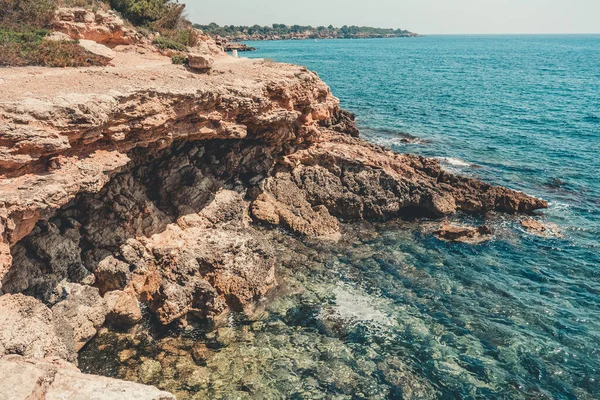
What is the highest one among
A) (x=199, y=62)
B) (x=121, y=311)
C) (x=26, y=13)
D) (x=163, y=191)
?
(x=26, y=13)

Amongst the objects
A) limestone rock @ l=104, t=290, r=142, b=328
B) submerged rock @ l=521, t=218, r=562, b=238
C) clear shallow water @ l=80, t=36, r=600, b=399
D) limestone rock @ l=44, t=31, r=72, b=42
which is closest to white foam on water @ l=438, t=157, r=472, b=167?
clear shallow water @ l=80, t=36, r=600, b=399

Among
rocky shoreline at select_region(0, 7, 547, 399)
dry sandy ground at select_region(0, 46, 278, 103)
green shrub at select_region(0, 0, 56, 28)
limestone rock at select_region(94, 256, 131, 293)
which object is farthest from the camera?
green shrub at select_region(0, 0, 56, 28)

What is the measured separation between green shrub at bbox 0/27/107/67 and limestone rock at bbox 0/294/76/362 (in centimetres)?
1064

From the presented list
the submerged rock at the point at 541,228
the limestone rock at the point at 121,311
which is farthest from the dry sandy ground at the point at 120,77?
the submerged rock at the point at 541,228

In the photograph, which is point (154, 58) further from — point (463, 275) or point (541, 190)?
point (541, 190)

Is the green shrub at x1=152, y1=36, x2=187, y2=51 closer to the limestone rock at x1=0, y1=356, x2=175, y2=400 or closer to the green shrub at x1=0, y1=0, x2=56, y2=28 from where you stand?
the green shrub at x1=0, y1=0, x2=56, y2=28

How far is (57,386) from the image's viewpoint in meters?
7.90

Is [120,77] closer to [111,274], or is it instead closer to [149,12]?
[111,274]

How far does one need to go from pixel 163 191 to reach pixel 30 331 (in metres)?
8.67

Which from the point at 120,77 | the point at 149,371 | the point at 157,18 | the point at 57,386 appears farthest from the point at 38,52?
the point at 57,386

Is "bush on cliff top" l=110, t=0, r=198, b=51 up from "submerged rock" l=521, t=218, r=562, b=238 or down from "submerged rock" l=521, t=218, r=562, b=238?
up

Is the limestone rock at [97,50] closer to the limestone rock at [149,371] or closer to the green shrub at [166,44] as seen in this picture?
the green shrub at [166,44]

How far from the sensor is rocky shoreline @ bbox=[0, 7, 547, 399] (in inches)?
472

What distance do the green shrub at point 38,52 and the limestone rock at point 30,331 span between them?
10.6 m
